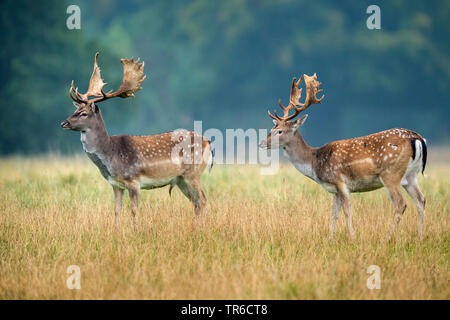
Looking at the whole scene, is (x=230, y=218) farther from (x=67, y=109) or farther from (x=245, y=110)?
(x=245, y=110)

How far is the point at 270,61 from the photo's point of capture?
34375 mm

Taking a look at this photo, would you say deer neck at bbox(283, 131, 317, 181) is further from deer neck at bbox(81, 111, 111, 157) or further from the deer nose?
the deer nose

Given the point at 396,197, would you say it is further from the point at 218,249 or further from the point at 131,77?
the point at 131,77

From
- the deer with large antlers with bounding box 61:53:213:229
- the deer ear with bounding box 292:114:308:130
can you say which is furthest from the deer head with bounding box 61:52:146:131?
the deer ear with bounding box 292:114:308:130

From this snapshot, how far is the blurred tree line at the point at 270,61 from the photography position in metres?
29.1

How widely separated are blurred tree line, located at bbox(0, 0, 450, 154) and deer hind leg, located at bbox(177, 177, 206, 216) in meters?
20.1

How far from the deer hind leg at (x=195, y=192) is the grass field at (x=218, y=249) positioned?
0.63 feet

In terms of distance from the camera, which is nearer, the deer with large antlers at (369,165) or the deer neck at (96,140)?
the deer with large antlers at (369,165)

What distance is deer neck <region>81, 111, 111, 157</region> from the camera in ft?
23.5

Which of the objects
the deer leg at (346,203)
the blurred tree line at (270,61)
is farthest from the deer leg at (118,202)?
the blurred tree line at (270,61)

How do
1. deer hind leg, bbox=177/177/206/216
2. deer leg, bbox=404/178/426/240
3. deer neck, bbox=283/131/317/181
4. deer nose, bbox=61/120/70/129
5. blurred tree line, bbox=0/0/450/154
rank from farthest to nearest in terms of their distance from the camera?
blurred tree line, bbox=0/0/450/154 → deer hind leg, bbox=177/177/206/216 → deer neck, bbox=283/131/317/181 → deer leg, bbox=404/178/426/240 → deer nose, bbox=61/120/70/129

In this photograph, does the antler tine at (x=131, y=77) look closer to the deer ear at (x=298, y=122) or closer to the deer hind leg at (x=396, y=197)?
the deer ear at (x=298, y=122)

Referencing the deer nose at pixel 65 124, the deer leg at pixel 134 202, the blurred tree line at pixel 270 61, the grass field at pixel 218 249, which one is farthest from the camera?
the blurred tree line at pixel 270 61

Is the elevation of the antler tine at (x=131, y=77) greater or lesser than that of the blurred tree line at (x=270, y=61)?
lesser
